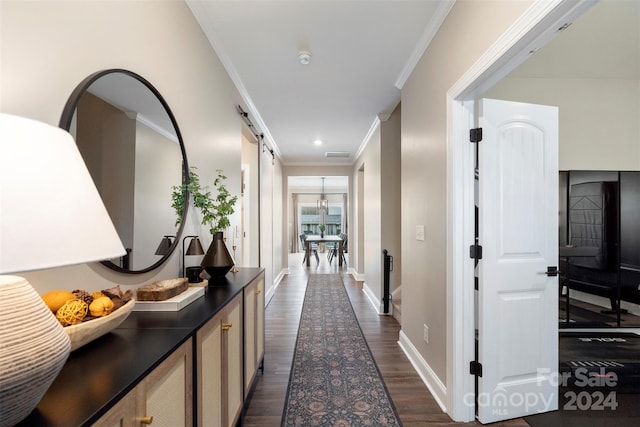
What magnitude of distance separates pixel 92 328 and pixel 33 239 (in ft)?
1.61

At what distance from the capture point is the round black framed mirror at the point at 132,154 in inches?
42.3

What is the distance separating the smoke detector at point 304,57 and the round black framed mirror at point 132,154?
129 cm

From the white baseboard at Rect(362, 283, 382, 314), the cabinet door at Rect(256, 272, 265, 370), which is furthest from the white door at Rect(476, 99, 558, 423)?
the white baseboard at Rect(362, 283, 382, 314)

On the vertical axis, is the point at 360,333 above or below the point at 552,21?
below

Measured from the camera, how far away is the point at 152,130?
1.46 m

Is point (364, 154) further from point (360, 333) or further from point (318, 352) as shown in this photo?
point (318, 352)

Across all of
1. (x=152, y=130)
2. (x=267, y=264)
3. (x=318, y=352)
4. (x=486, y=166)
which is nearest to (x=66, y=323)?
(x=152, y=130)

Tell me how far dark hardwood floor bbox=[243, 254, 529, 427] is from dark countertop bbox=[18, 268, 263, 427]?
1.10m

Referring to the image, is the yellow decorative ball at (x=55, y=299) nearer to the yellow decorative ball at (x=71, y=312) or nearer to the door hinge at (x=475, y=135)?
the yellow decorative ball at (x=71, y=312)

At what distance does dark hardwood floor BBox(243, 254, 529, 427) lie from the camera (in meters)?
1.85

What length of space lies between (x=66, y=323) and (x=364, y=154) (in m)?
5.14

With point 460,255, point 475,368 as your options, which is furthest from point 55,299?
Answer: point 475,368

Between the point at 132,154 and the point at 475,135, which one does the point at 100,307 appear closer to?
the point at 132,154

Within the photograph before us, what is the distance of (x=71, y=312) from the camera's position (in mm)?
832
